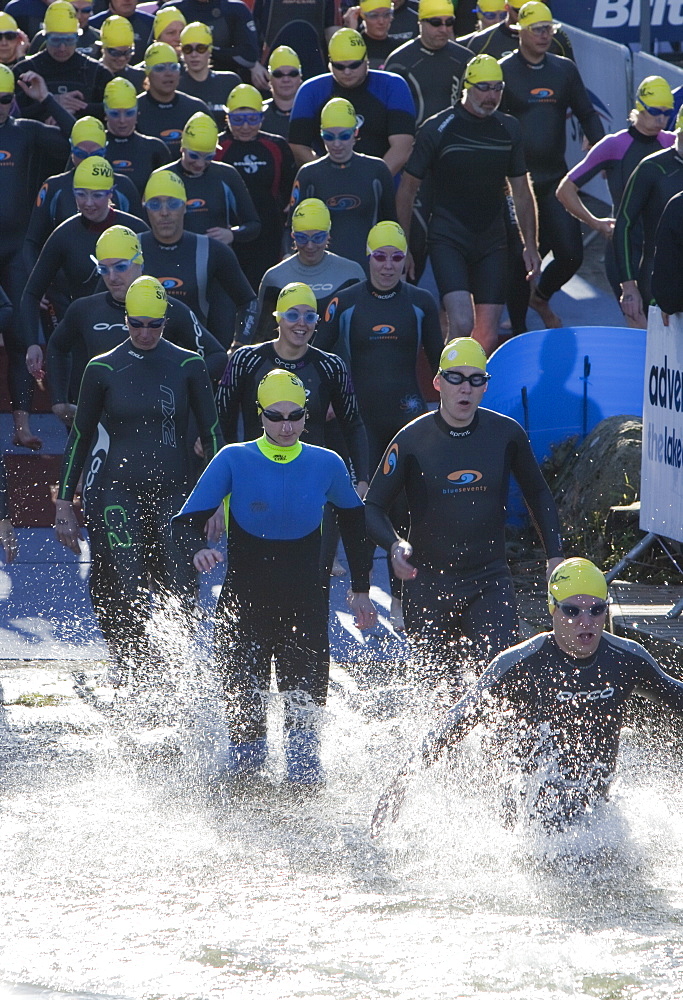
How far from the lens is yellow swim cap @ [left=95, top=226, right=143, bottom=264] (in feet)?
31.1

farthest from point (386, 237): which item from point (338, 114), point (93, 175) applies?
point (93, 175)

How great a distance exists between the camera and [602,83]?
14.9m

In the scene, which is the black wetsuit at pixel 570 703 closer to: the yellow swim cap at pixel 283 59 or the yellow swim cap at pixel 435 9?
the yellow swim cap at pixel 435 9

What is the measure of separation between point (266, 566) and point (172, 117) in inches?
223

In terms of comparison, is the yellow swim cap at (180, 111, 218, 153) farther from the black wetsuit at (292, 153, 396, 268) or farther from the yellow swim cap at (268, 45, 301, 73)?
the yellow swim cap at (268, 45, 301, 73)

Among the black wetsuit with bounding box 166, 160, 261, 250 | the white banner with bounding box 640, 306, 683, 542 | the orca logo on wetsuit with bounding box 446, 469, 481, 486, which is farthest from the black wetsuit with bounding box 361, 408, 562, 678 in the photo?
the black wetsuit with bounding box 166, 160, 261, 250

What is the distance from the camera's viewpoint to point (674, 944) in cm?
604

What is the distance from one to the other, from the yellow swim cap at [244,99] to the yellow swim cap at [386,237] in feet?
8.75

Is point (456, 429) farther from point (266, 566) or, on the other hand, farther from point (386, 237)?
point (386, 237)

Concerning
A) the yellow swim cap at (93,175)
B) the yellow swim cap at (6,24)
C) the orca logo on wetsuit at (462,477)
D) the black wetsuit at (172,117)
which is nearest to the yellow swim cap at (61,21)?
the yellow swim cap at (6,24)

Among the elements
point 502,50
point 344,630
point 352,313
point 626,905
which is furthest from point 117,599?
point 502,50

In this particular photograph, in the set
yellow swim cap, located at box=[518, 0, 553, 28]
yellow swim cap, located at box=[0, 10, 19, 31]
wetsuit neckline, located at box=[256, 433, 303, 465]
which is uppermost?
yellow swim cap, located at box=[518, 0, 553, 28]

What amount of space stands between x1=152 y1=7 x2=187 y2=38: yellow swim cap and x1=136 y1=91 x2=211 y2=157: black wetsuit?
1036 millimetres

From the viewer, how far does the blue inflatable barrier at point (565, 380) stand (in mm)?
10922
